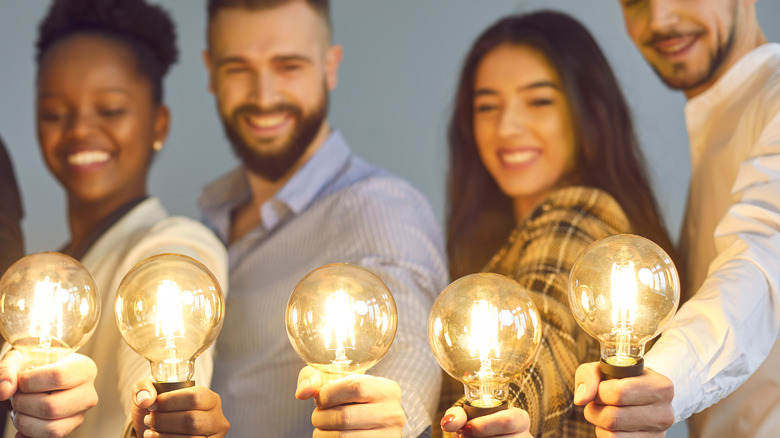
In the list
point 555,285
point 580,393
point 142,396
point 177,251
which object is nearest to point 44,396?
point 142,396

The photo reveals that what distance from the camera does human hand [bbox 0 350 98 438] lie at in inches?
42.2

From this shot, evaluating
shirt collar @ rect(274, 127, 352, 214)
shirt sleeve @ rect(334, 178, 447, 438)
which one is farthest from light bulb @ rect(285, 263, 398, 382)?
shirt collar @ rect(274, 127, 352, 214)

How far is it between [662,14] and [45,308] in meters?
1.51

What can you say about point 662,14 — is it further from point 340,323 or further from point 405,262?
point 340,323

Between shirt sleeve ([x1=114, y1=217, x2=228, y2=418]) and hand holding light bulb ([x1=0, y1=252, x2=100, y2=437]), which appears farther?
shirt sleeve ([x1=114, y1=217, x2=228, y2=418])

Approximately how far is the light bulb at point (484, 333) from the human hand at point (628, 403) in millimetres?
95

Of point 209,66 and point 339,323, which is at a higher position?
point 209,66

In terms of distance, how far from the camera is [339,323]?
40.3 inches

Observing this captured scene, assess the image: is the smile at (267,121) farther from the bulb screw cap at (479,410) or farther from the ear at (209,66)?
the bulb screw cap at (479,410)

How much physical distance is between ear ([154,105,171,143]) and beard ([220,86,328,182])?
0.20 metres

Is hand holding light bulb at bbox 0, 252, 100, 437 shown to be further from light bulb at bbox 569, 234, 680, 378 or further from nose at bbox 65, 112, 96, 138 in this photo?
nose at bbox 65, 112, 96, 138

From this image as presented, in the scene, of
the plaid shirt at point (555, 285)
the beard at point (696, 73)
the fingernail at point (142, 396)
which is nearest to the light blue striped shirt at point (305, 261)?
the plaid shirt at point (555, 285)

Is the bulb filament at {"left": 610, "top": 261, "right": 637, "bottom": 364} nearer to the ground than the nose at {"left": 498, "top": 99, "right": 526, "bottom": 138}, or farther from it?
nearer to the ground

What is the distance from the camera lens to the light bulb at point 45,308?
1.07 m
